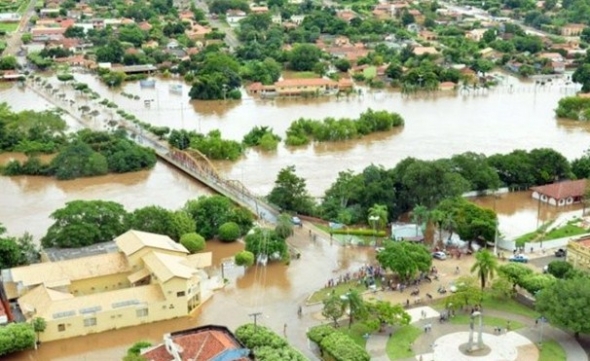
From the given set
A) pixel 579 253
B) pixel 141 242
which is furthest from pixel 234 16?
pixel 579 253

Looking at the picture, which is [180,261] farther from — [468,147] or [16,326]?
[468,147]

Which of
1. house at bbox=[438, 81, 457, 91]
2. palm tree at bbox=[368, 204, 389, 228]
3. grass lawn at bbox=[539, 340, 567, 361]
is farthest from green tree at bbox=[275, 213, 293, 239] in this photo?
house at bbox=[438, 81, 457, 91]

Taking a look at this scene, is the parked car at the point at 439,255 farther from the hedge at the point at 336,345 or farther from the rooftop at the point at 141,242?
the rooftop at the point at 141,242

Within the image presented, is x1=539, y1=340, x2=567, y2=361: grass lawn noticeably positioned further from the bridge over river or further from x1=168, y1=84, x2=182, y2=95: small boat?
x1=168, y1=84, x2=182, y2=95: small boat

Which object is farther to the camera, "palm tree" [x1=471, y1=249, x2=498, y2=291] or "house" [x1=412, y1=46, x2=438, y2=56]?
"house" [x1=412, y1=46, x2=438, y2=56]

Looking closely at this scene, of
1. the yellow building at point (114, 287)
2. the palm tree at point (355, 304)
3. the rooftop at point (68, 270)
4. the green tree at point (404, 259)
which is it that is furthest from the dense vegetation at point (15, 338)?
the green tree at point (404, 259)

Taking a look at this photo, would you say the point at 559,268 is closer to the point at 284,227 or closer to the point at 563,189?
the point at 563,189
